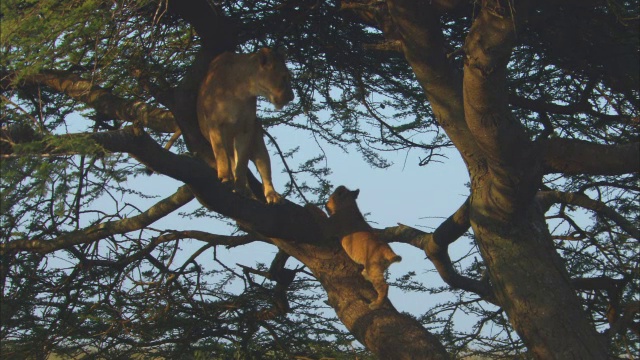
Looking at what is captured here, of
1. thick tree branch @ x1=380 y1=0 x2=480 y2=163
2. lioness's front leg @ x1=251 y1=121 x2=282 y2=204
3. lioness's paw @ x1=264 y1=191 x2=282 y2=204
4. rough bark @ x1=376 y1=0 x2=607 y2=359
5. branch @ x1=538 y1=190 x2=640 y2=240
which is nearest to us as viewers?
rough bark @ x1=376 y1=0 x2=607 y2=359

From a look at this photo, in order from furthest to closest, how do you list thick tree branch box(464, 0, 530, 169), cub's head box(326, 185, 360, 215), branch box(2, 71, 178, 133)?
cub's head box(326, 185, 360, 215)
branch box(2, 71, 178, 133)
thick tree branch box(464, 0, 530, 169)

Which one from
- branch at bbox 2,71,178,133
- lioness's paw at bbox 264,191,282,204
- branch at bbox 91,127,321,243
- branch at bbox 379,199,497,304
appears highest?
branch at bbox 2,71,178,133

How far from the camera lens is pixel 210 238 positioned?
663cm

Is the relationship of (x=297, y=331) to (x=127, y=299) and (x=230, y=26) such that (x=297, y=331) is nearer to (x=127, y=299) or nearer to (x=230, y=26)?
(x=127, y=299)

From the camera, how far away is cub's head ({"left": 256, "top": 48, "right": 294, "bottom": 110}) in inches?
257

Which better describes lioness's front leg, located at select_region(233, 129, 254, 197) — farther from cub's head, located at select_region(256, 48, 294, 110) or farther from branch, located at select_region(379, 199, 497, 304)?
branch, located at select_region(379, 199, 497, 304)

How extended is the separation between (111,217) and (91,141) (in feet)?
9.43

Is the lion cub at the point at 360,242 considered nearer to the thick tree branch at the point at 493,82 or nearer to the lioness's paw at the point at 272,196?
the lioness's paw at the point at 272,196

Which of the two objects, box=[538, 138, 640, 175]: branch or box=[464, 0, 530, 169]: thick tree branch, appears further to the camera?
box=[538, 138, 640, 175]: branch

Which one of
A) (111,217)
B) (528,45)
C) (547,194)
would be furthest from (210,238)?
(528,45)

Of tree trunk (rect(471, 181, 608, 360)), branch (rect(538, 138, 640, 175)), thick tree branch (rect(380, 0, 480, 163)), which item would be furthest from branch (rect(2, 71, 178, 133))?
branch (rect(538, 138, 640, 175))

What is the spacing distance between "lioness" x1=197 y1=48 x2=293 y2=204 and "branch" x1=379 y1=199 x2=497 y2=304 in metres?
1.11

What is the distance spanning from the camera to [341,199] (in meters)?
6.87

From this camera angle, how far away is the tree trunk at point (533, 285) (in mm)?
5227
